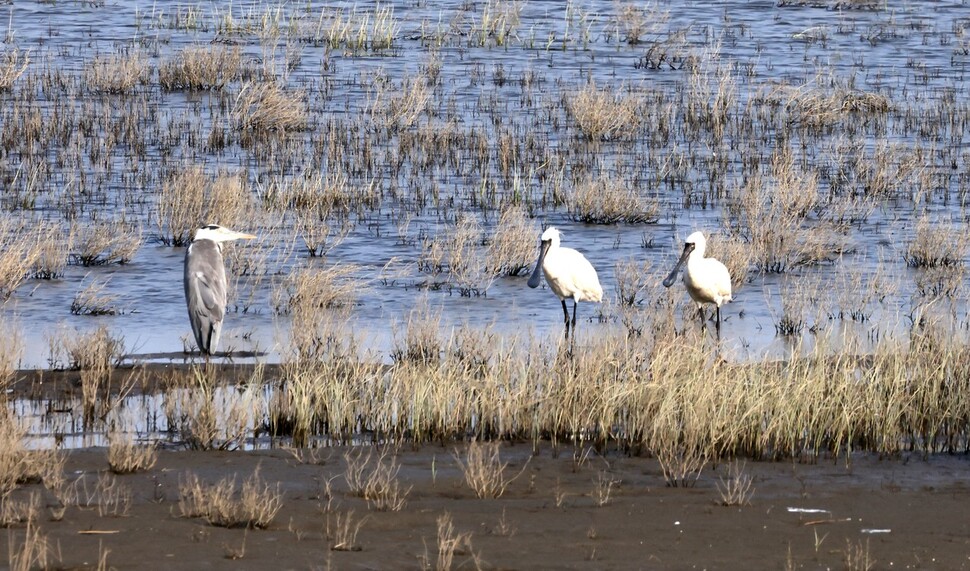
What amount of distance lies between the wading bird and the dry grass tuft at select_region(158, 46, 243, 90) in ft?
36.6

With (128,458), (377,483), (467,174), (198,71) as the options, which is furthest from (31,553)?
(198,71)

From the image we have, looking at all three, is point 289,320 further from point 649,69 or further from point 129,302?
point 649,69

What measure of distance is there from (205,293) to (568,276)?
2944 millimetres

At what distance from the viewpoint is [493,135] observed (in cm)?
1911

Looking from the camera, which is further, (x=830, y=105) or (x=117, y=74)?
(x=117, y=74)

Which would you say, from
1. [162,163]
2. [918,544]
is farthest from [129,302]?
[918,544]

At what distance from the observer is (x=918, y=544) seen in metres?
6.40

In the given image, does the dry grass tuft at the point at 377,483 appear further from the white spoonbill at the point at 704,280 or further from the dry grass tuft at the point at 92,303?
the dry grass tuft at the point at 92,303

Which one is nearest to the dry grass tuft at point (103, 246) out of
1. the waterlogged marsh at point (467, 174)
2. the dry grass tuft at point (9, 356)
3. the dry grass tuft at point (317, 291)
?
the waterlogged marsh at point (467, 174)

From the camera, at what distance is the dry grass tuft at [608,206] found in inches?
600

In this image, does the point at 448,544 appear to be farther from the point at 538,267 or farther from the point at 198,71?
the point at 198,71

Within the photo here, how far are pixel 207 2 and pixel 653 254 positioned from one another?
18.6 m

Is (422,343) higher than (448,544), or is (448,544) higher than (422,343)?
(448,544)

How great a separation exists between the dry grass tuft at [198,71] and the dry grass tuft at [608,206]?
772 cm
